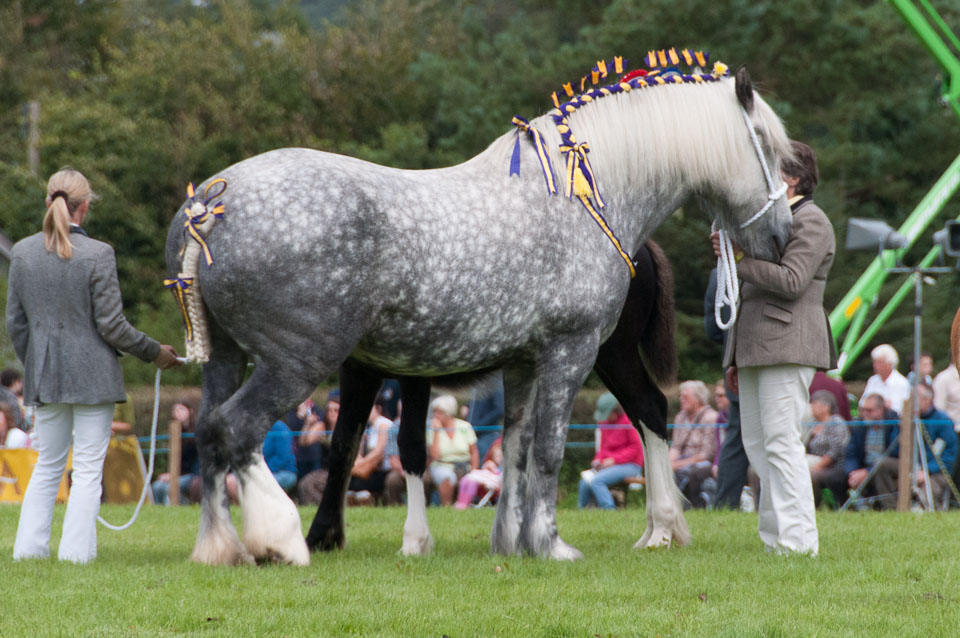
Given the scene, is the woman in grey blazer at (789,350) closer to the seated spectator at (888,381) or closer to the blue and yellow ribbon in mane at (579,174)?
the blue and yellow ribbon in mane at (579,174)

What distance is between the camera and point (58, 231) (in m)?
6.41

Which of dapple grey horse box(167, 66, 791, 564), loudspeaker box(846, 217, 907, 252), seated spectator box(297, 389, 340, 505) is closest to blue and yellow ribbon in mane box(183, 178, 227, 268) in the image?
dapple grey horse box(167, 66, 791, 564)

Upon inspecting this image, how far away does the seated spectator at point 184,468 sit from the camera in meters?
13.2

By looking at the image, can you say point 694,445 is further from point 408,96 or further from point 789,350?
point 408,96

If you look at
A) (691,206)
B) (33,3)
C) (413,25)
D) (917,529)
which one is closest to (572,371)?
(917,529)

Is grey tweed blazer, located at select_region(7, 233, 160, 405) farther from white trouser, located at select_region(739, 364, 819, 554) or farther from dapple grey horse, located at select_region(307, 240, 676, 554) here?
white trouser, located at select_region(739, 364, 819, 554)

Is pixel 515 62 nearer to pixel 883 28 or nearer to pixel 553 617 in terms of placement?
pixel 883 28

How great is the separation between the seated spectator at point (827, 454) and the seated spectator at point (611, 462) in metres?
1.72

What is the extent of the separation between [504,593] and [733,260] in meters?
2.62

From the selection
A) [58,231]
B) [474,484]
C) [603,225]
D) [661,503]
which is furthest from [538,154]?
[474,484]

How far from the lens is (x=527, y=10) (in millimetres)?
31328

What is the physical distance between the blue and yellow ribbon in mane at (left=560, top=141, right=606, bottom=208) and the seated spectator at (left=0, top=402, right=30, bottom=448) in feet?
29.1

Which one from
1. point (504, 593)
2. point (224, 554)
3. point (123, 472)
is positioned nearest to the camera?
point (504, 593)

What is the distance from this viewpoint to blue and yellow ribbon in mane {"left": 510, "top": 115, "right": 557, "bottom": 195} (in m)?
6.43
